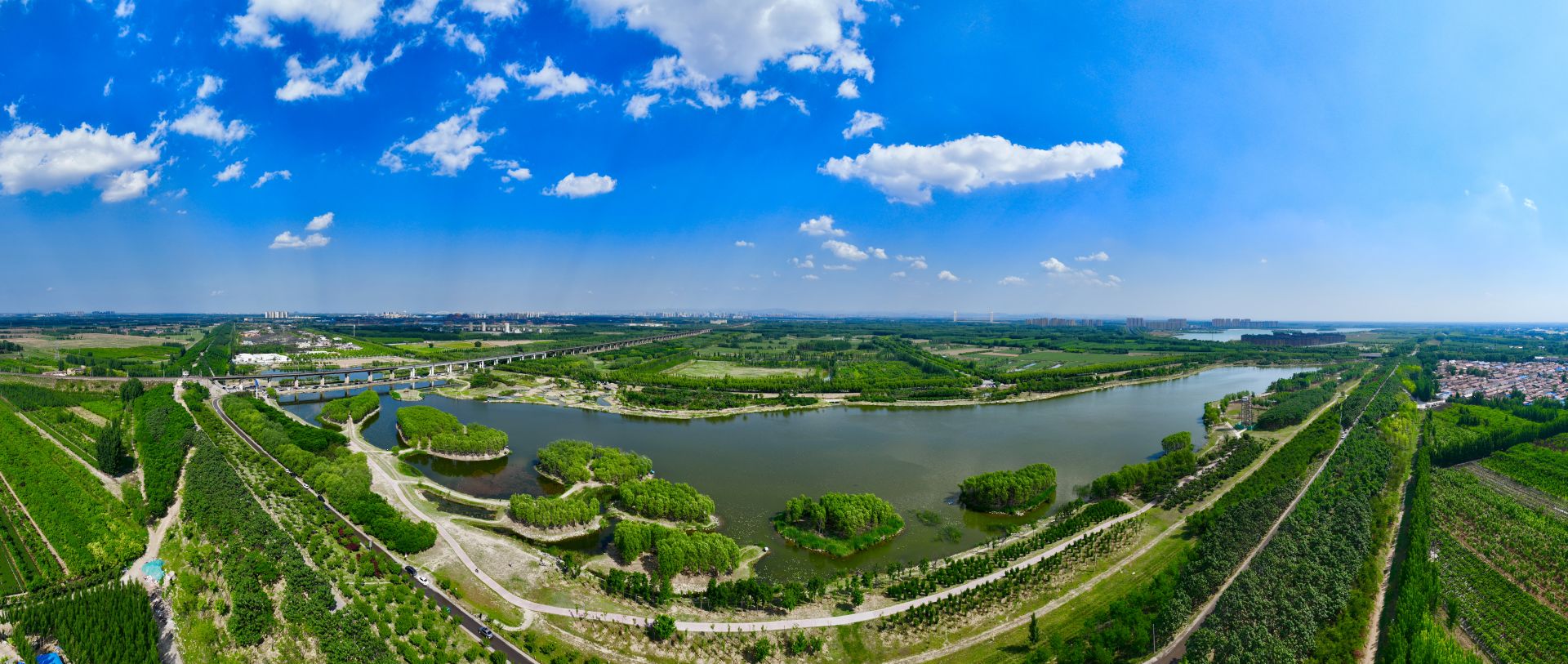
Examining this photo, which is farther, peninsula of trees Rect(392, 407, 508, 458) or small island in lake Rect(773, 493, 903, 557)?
peninsula of trees Rect(392, 407, 508, 458)

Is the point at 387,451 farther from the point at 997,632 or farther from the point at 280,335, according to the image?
the point at 280,335

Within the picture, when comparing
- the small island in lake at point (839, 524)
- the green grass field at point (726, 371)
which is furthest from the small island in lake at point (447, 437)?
the green grass field at point (726, 371)

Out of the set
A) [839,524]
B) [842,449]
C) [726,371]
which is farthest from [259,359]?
[839,524]

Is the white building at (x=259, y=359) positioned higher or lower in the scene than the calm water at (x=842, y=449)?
higher

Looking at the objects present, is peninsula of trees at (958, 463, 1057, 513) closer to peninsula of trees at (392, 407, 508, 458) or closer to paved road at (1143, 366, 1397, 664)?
paved road at (1143, 366, 1397, 664)

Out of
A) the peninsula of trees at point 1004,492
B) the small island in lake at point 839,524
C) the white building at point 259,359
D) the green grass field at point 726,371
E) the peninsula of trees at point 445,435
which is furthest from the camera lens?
the white building at point 259,359

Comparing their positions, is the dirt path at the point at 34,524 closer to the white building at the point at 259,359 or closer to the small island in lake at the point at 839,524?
the small island in lake at the point at 839,524

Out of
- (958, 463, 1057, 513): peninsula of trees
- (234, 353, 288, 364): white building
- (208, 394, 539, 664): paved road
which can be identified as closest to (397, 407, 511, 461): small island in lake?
(208, 394, 539, 664): paved road
